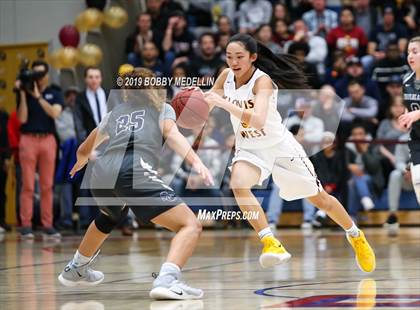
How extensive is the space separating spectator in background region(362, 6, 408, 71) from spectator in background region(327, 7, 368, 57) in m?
0.18

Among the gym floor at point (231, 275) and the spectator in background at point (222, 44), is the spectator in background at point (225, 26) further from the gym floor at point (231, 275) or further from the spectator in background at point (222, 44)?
→ the gym floor at point (231, 275)

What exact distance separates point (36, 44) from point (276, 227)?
197 inches

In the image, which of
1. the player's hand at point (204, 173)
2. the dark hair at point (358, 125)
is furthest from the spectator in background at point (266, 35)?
the player's hand at point (204, 173)

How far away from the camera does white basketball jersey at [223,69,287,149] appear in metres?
7.27

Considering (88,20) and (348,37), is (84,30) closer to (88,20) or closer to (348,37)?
(88,20)

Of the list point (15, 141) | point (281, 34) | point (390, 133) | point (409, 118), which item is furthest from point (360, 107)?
point (409, 118)

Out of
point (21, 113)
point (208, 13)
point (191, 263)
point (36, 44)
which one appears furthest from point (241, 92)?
point (208, 13)

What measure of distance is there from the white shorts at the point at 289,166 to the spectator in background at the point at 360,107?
682cm

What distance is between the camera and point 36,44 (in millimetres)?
15023

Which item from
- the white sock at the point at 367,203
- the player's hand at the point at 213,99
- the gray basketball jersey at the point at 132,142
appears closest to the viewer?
the gray basketball jersey at the point at 132,142

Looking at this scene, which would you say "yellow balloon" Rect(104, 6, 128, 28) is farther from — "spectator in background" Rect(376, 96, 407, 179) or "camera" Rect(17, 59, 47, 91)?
"spectator in background" Rect(376, 96, 407, 179)

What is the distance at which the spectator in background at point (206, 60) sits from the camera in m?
14.9

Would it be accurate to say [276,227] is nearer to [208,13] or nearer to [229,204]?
[229,204]

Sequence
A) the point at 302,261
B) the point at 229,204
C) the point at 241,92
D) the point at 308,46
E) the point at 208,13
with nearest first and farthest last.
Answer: the point at 241,92 < the point at 302,261 < the point at 229,204 < the point at 308,46 < the point at 208,13
